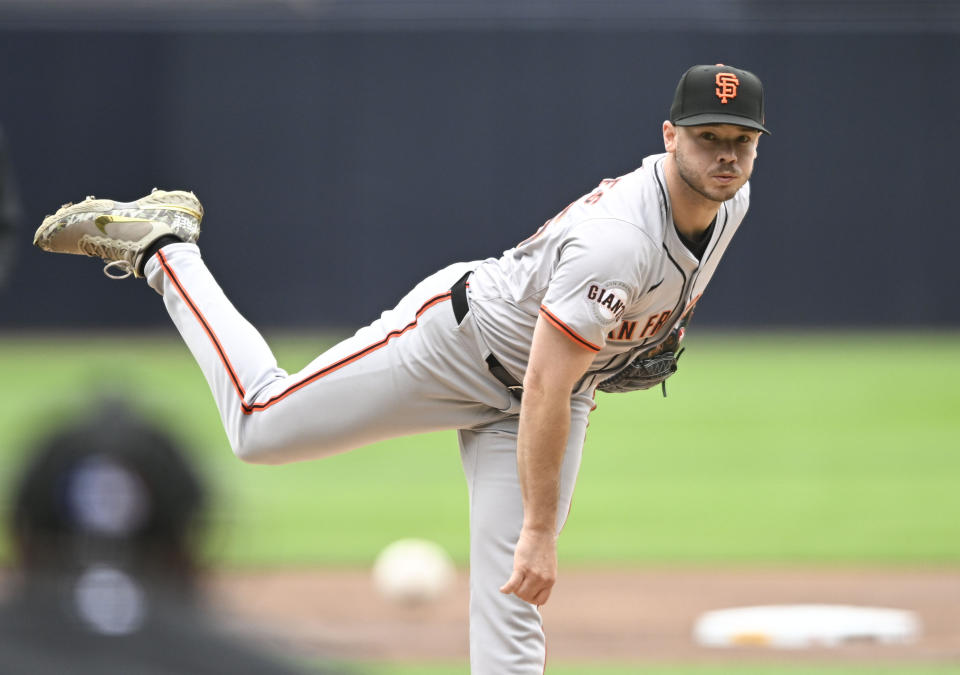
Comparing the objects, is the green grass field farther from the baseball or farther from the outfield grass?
the baseball

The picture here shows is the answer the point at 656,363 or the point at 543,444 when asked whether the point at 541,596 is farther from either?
the point at 656,363

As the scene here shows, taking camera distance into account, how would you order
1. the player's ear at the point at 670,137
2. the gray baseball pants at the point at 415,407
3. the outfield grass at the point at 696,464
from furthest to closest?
the outfield grass at the point at 696,464 < the gray baseball pants at the point at 415,407 < the player's ear at the point at 670,137

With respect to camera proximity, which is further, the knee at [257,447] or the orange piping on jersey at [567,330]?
the knee at [257,447]

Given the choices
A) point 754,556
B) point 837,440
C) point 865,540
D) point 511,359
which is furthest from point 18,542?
point 837,440

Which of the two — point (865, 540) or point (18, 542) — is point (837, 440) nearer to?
point (865, 540)

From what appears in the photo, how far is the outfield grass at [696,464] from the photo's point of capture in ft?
29.1

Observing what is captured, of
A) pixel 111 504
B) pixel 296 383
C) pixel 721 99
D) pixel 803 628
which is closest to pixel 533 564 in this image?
pixel 296 383

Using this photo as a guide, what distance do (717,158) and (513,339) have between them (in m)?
0.71

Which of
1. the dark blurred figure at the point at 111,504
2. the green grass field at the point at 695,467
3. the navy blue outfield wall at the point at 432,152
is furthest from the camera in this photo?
the navy blue outfield wall at the point at 432,152

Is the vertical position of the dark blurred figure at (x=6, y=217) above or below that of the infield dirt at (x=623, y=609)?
Result: above

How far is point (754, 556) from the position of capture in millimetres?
8523

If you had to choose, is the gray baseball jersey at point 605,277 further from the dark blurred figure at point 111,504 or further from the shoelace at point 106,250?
the shoelace at point 106,250

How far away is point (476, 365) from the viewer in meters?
3.79

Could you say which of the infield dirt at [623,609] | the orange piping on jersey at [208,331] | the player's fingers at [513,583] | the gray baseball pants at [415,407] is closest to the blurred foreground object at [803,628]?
the infield dirt at [623,609]
